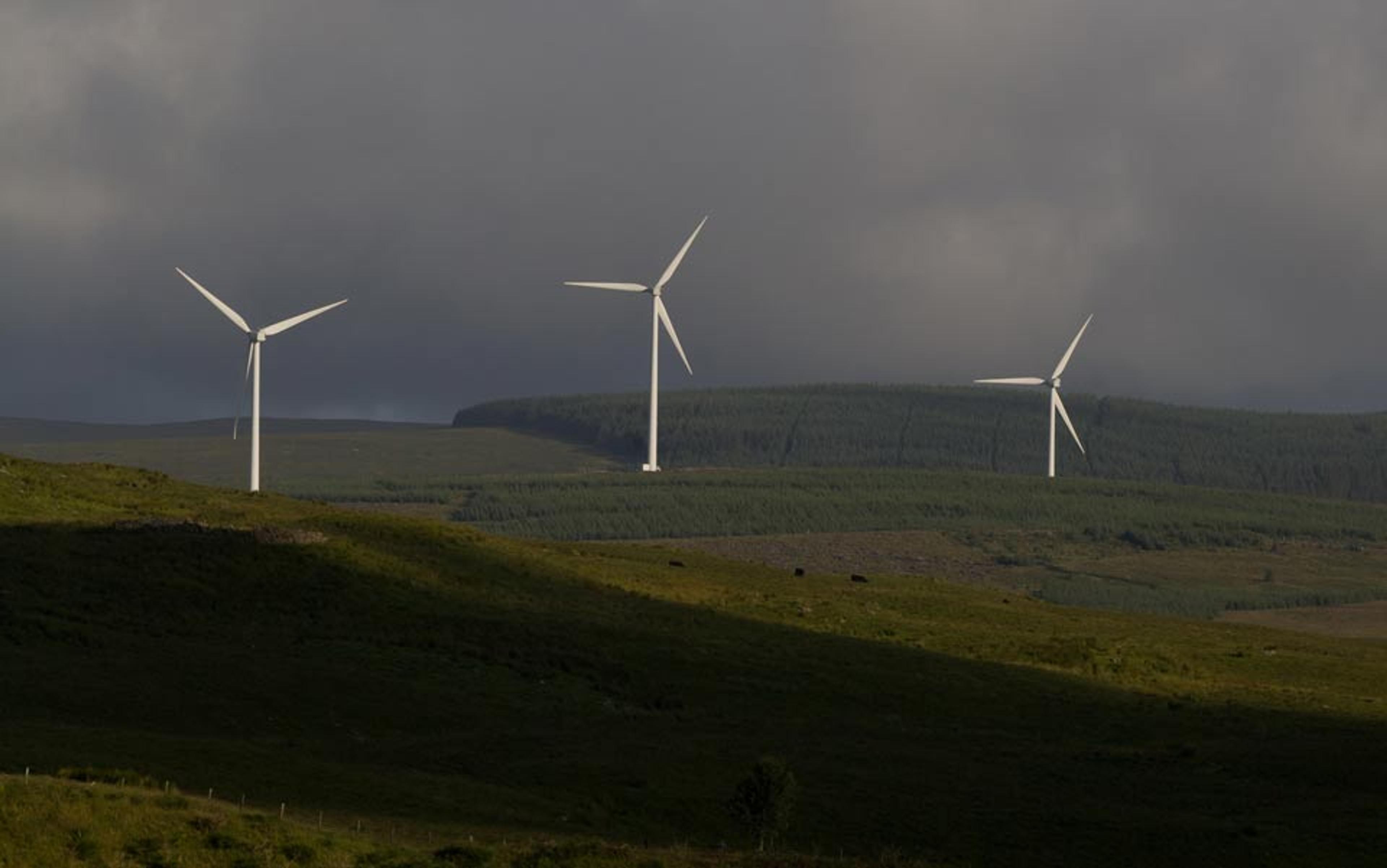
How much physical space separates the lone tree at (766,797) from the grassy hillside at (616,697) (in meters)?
1.65

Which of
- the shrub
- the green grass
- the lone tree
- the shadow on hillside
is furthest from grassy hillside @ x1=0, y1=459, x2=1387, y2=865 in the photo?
the shrub

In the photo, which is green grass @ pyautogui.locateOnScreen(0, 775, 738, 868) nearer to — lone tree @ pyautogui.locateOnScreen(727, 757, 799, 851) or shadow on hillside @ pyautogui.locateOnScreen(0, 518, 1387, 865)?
lone tree @ pyautogui.locateOnScreen(727, 757, 799, 851)

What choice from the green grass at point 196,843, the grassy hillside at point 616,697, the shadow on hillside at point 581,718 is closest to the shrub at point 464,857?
the green grass at point 196,843

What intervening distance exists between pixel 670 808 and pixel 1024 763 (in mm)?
17772

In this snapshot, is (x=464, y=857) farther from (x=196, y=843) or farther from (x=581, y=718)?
(x=581, y=718)

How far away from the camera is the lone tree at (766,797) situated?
5175 centimetres

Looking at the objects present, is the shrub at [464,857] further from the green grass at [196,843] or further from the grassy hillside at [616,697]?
the grassy hillside at [616,697]

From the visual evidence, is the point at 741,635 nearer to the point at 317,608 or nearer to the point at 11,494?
the point at 317,608

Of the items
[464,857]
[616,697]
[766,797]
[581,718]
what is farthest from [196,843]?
[616,697]

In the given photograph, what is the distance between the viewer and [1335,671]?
122 meters

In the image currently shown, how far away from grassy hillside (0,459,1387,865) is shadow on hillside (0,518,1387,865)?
0.19m

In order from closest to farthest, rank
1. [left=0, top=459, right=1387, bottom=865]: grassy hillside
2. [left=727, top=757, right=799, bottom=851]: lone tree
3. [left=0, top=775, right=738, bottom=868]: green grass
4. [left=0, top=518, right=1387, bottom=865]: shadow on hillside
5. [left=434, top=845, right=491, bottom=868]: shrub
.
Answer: [left=0, top=775, right=738, bottom=868]: green grass < [left=434, top=845, right=491, bottom=868]: shrub < [left=727, top=757, right=799, bottom=851]: lone tree < [left=0, top=518, right=1387, bottom=865]: shadow on hillside < [left=0, top=459, right=1387, bottom=865]: grassy hillside

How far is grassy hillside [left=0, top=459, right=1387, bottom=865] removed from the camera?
6003cm

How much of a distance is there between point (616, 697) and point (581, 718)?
5779 mm
